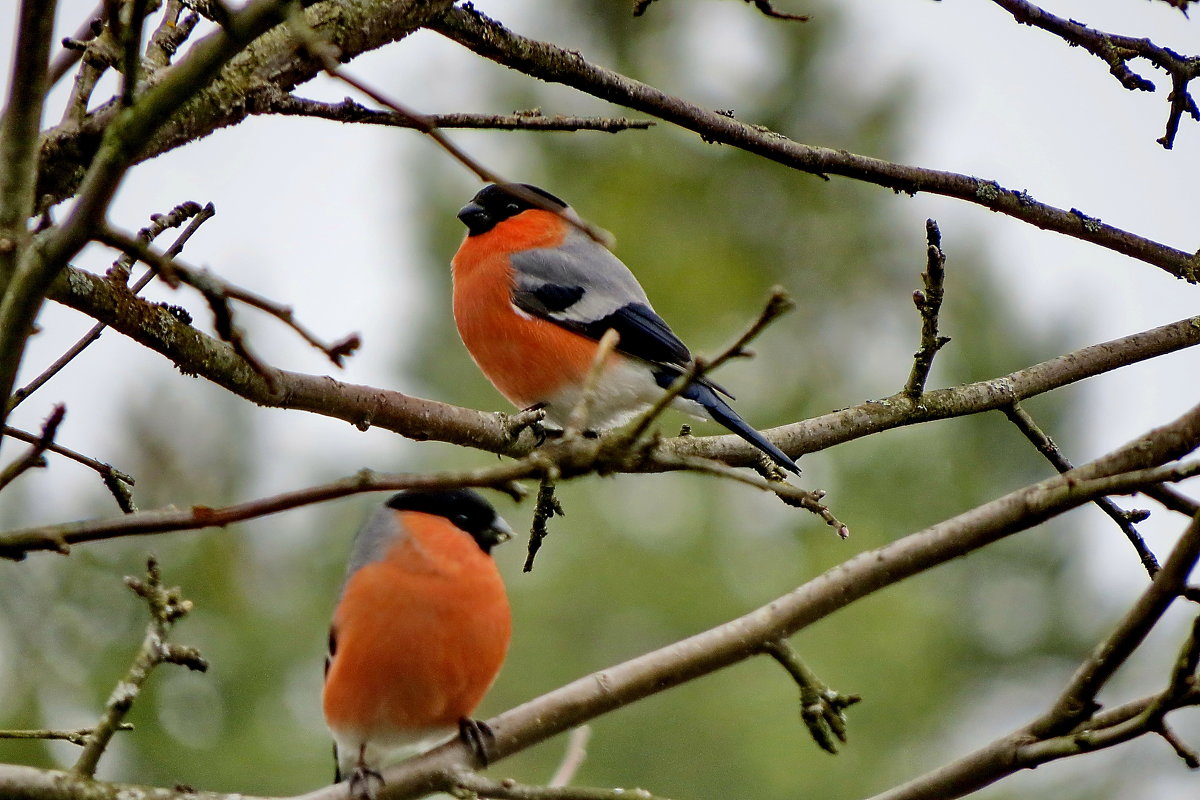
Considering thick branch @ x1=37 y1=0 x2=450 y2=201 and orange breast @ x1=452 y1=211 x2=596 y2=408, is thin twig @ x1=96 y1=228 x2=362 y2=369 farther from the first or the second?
orange breast @ x1=452 y1=211 x2=596 y2=408

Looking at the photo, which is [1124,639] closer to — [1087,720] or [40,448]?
[1087,720]

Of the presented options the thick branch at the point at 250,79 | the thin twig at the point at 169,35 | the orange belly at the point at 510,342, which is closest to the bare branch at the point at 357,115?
the thick branch at the point at 250,79

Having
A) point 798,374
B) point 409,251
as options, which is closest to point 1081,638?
point 798,374

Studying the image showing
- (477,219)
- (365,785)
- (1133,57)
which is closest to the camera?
(365,785)

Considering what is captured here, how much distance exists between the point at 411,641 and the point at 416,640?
0.01 m

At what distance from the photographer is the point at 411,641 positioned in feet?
8.43

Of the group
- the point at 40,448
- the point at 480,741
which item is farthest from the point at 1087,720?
the point at 40,448

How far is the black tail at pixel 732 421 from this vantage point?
2.58 metres

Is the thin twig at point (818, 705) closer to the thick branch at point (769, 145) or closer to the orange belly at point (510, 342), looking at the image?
the thick branch at point (769, 145)

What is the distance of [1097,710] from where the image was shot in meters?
1.41

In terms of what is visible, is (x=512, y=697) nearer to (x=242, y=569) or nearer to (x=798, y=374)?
(x=242, y=569)

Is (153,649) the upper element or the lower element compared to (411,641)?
lower

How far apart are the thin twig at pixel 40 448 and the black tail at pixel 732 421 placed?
152 centimetres

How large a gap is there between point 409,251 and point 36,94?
11837 mm
